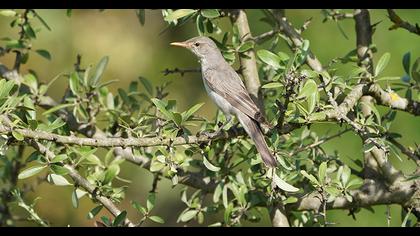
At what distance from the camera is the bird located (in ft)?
13.2

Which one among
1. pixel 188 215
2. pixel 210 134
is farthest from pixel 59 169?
pixel 188 215

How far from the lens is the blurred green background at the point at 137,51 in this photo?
6828 mm

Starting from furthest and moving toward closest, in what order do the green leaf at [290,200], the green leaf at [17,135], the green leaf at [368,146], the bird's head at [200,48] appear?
the bird's head at [200,48] → the green leaf at [290,200] → the green leaf at [368,146] → the green leaf at [17,135]

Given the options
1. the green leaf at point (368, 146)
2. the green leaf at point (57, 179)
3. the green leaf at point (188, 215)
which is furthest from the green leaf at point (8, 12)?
Answer: the green leaf at point (368, 146)

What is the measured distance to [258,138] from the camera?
158 inches

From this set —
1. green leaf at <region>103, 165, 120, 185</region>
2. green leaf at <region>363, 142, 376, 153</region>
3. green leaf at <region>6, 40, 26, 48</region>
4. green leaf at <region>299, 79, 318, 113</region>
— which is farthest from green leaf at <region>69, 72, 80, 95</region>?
green leaf at <region>363, 142, 376, 153</region>

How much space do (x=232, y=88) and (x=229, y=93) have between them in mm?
67

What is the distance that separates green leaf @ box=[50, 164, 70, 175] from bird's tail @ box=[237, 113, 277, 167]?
39.9 inches

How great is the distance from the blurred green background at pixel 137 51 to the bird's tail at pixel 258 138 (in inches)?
85.4

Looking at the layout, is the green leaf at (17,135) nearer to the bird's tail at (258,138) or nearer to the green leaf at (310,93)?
the bird's tail at (258,138)

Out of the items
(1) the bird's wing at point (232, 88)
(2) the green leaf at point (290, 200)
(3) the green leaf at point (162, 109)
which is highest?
(3) the green leaf at point (162, 109)

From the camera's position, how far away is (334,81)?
3.78m

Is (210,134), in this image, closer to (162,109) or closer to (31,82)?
(162,109)
